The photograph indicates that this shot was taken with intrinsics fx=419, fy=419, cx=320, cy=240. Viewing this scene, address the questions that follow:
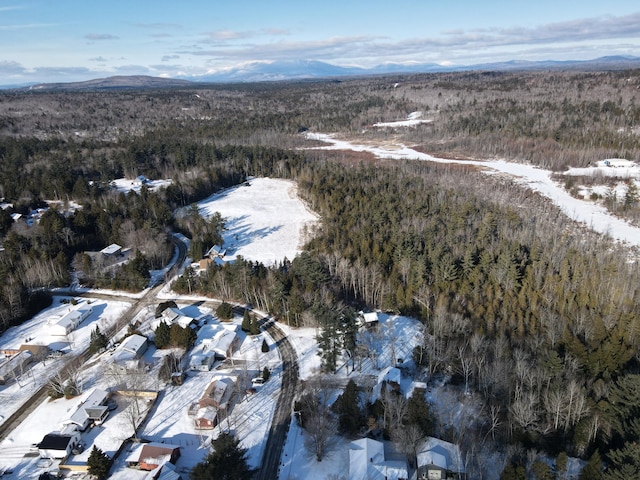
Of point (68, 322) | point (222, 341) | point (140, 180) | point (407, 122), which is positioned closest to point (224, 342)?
point (222, 341)

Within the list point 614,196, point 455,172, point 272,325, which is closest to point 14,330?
point 272,325

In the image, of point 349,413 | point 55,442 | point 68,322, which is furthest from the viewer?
point 68,322

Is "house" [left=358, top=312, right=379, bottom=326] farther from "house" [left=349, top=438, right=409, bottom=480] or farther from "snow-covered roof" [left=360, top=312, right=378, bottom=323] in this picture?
"house" [left=349, top=438, right=409, bottom=480]

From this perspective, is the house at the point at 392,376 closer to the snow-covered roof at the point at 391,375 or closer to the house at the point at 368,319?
the snow-covered roof at the point at 391,375

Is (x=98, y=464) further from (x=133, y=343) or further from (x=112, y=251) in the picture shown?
(x=112, y=251)

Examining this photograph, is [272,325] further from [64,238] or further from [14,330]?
[64,238]

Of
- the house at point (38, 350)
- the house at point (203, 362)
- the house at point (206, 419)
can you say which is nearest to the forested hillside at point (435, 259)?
the house at point (38, 350)
